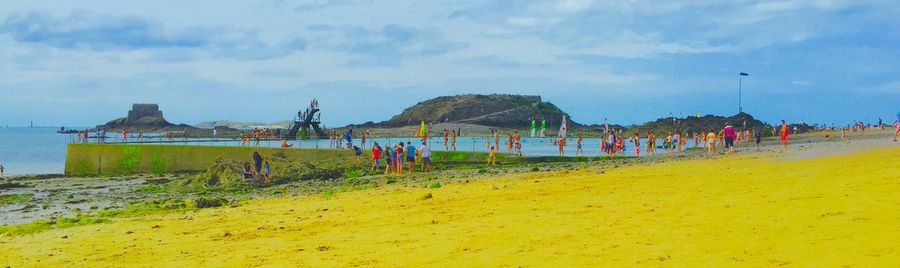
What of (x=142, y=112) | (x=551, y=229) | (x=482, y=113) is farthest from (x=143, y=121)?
(x=551, y=229)

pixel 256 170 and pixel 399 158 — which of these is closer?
pixel 399 158

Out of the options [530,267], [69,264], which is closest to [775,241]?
[530,267]

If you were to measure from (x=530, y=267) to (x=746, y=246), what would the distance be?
7.08 feet

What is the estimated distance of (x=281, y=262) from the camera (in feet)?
31.2

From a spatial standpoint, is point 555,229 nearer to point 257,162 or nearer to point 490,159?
point 257,162

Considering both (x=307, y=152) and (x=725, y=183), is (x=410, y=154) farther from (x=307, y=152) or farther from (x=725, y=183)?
(x=725, y=183)

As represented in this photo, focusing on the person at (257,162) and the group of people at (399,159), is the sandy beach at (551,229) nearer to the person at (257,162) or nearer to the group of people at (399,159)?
the group of people at (399,159)

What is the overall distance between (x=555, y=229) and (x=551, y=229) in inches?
2.2

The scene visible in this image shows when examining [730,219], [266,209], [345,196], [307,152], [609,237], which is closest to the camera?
[609,237]

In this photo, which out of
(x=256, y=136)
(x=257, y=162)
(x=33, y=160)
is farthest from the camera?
(x=33, y=160)

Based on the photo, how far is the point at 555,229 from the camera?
10.3 metres

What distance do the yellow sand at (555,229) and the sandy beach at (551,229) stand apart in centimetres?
3

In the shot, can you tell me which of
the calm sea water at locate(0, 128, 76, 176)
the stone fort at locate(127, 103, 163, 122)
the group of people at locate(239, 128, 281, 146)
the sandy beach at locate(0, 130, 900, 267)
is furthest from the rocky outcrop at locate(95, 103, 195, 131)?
the sandy beach at locate(0, 130, 900, 267)

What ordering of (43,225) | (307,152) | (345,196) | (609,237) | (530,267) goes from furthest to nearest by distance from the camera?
(307,152) → (345,196) → (43,225) → (609,237) → (530,267)
